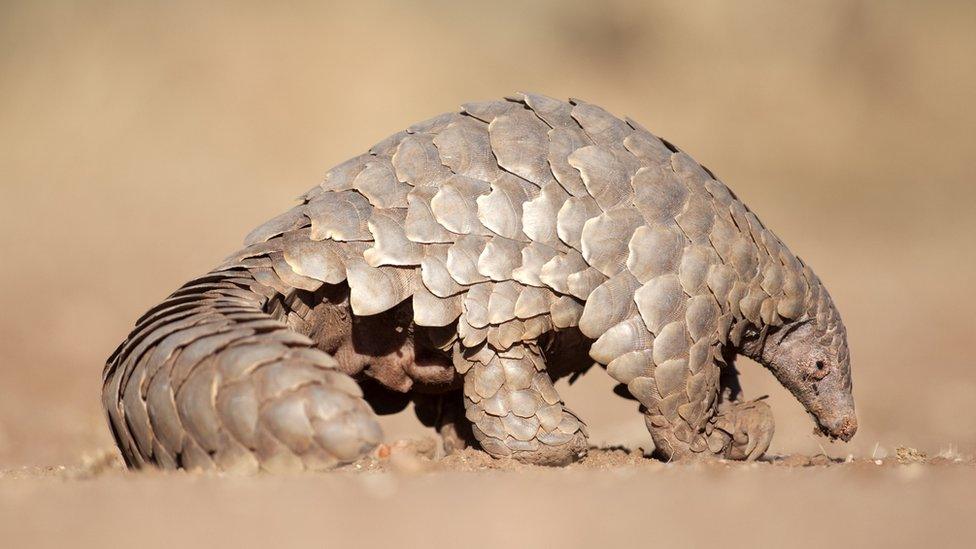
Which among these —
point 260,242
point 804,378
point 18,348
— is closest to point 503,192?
point 260,242

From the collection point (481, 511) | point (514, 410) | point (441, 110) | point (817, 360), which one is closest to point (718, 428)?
point (817, 360)

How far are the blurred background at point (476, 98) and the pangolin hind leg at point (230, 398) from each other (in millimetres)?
15350

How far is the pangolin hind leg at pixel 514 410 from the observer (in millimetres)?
5090

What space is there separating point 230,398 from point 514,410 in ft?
5.47

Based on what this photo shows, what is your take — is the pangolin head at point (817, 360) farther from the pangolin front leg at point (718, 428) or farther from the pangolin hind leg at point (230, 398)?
the pangolin hind leg at point (230, 398)

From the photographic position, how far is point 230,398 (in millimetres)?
3805

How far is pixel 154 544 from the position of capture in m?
2.82

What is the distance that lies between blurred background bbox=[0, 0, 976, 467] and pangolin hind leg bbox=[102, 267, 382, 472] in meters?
15.3

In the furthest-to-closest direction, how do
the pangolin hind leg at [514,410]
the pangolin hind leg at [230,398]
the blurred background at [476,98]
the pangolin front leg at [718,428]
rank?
the blurred background at [476,98] → the pangolin front leg at [718,428] → the pangolin hind leg at [514,410] → the pangolin hind leg at [230,398]

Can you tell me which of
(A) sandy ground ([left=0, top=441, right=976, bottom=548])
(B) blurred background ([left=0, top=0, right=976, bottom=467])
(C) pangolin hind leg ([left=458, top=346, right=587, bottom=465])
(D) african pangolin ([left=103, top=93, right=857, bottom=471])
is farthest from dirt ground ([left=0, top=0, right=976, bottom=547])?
(A) sandy ground ([left=0, top=441, right=976, bottom=548])

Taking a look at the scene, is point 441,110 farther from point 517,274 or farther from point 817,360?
point 517,274

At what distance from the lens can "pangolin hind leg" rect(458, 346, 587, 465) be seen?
16.7 ft

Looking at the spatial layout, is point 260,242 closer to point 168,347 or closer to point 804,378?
point 168,347

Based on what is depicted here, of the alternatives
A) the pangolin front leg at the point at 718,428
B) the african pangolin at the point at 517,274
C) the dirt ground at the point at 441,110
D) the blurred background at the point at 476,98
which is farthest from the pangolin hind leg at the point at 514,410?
the blurred background at the point at 476,98
